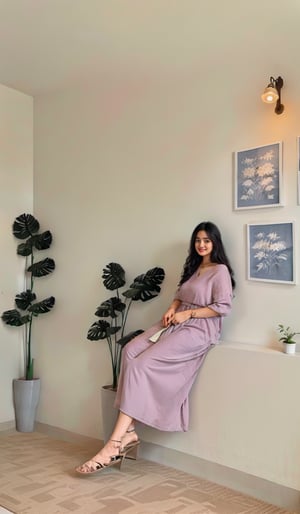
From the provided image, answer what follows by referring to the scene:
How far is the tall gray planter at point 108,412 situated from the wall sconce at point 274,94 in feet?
6.76

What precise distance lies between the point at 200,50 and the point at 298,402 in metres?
2.17

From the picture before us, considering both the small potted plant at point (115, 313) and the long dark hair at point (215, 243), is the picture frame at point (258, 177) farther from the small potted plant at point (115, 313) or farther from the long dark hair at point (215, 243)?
the small potted plant at point (115, 313)

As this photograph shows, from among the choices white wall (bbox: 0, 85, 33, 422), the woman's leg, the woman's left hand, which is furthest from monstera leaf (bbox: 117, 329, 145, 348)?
white wall (bbox: 0, 85, 33, 422)

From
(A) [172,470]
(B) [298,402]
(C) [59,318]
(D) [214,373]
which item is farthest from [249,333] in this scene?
(C) [59,318]

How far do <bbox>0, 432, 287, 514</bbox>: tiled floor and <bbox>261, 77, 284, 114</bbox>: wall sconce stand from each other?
7.17ft

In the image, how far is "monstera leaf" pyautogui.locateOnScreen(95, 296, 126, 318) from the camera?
3.41 metres

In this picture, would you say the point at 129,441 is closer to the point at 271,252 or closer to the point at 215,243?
the point at 215,243

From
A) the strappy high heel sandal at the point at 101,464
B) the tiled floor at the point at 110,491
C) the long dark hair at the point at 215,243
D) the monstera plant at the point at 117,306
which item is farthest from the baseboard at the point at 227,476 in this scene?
the long dark hair at the point at 215,243

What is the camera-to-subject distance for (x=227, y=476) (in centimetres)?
281

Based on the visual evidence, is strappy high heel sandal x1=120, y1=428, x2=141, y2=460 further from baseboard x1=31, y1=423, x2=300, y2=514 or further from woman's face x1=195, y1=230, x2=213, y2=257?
woman's face x1=195, y1=230, x2=213, y2=257

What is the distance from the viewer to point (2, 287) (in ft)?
13.2

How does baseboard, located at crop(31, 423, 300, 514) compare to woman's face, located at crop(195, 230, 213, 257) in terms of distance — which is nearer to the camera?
baseboard, located at crop(31, 423, 300, 514)

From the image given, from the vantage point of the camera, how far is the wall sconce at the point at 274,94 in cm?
273

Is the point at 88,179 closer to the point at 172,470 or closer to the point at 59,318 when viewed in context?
the point at 59,318
